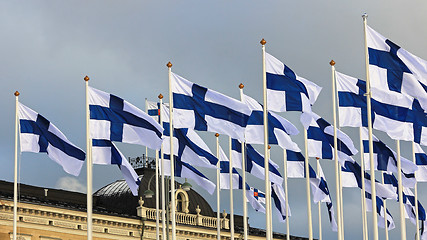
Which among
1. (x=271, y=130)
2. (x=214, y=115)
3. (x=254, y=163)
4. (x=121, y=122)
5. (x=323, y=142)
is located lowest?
(x=254, y=163)

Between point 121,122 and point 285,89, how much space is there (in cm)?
771

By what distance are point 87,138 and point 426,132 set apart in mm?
15631

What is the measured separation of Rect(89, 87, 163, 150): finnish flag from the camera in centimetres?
4294

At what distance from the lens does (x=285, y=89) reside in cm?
4466

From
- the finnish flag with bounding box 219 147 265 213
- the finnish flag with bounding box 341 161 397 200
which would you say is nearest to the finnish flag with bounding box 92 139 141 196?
the finnish flag with bounding box 219 147 265 213

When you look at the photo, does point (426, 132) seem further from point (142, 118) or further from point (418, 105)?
point (142, 118)

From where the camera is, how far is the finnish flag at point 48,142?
44.4 metres

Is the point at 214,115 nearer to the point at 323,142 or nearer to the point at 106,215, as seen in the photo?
the point at 323,142

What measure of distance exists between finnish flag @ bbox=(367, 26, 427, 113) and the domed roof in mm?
40724

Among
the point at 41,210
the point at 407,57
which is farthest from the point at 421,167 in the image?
the point at 41,210

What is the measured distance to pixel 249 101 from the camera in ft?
161

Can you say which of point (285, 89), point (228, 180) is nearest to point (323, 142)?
point (228, 180)

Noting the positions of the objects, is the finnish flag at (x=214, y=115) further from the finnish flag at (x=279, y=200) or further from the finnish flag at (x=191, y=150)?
the finnish flag at (x=279, y=200)

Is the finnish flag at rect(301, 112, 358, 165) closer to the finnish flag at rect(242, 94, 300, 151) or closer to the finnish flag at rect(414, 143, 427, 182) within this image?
the finnish flag at rect(242, 94, 300, 151)
